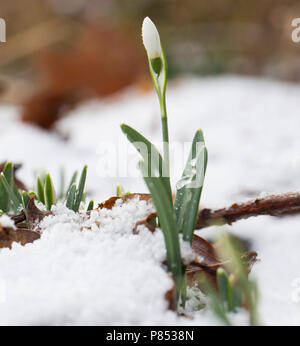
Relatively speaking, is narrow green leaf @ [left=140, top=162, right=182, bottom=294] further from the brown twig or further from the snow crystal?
the snow crystal

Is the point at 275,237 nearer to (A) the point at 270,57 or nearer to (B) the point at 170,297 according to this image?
(B) the point at 170,297

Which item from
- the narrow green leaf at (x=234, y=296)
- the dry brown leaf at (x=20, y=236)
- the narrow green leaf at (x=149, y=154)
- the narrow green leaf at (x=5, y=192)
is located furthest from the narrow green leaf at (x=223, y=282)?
the narrow green leaf at (x=5, y=192)

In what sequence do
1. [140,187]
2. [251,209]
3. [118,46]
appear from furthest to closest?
[118,46] < [140,187] < [251,209]

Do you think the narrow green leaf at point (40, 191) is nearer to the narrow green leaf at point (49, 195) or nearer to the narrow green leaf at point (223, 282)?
the narrow green leaf at point (49, 195)

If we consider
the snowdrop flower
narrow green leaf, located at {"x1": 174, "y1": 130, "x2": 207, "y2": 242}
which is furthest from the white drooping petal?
narrow green leaf, located at {"x1": 174, "y1": 130, "x2": 207, "y2": 242}

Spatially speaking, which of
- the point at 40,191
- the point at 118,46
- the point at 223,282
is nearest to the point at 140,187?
the point at 40,191

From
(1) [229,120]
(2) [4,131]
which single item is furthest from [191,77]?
(2) [4,131]

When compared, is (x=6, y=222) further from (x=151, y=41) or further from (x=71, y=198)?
(x=151, y=41)

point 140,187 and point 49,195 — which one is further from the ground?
point 140,187
